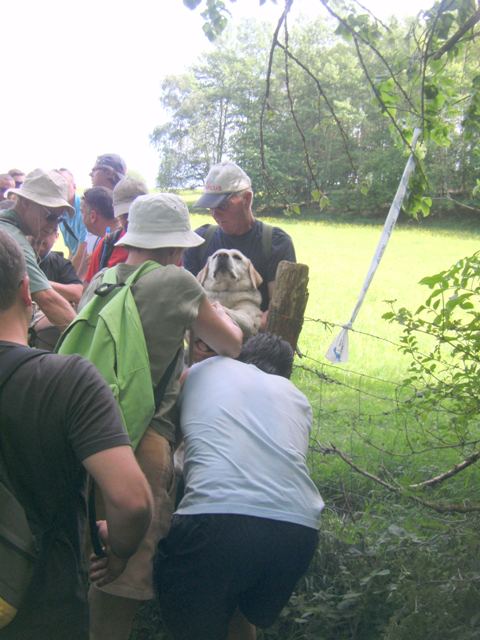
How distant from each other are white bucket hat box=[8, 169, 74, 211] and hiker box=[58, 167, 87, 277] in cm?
152

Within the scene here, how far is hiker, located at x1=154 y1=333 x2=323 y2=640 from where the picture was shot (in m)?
2.46

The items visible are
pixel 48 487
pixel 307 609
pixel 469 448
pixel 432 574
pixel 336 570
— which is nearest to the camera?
pixel 48 487

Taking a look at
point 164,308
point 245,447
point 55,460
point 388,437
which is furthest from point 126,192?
point 388,437

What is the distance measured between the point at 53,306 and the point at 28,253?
0.29 m

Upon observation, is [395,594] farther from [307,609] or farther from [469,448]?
[469,448]

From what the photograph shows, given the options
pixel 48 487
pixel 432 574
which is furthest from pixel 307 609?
pixel 48 487

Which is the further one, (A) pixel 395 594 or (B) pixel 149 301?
(A) pixel 395 594

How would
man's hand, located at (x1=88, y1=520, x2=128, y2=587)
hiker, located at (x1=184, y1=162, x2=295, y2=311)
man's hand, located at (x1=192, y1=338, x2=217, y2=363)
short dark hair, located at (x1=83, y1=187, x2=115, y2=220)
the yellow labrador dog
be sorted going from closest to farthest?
man's hand, located at (x1=88, y1=520, x2=128, y2=587) < man's hand, located at (x1=192, y1=338, x2=217, y2=363) < the yellow labrador dog < hiker, located at (x1=184, y1=162, x2=295, y2=311) < short dark hair, located at (x1=83, y1=187, x2=115, y2=220)

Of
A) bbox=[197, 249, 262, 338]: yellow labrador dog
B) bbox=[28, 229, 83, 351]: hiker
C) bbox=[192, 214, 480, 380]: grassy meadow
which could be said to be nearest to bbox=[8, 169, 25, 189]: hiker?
bbox=[192, 214, 480, 380]: grassy meadow

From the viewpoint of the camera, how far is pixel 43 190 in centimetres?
389

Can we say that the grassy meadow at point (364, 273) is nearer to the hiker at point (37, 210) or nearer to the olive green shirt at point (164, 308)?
the olive green shirt at point (164, 308)

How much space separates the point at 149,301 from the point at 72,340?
0.31m

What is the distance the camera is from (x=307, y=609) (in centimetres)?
338

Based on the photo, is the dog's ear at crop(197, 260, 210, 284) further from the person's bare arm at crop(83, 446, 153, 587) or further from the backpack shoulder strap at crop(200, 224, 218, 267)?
the person's bare arm at crop(83, 446, 153, 587)
